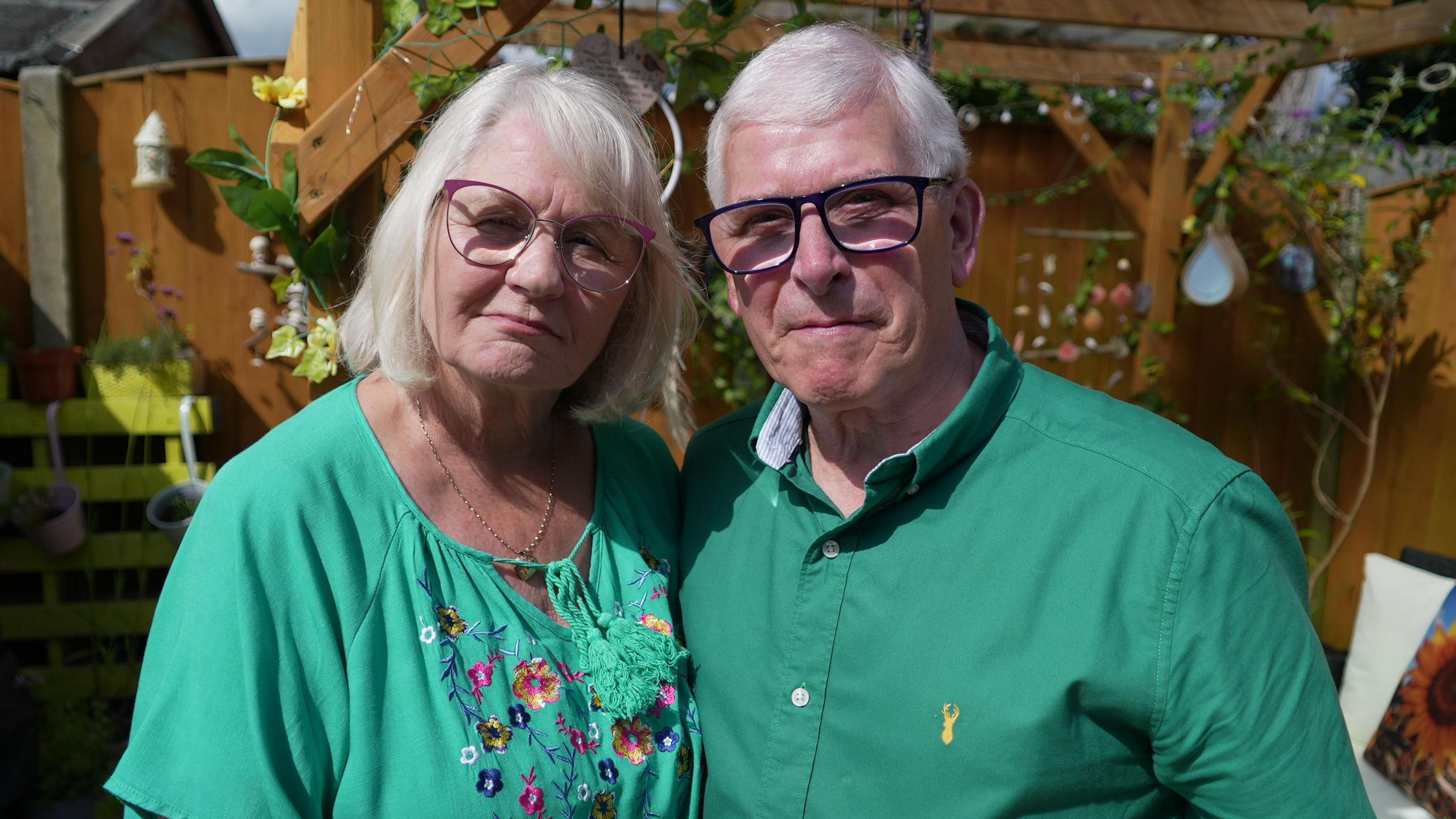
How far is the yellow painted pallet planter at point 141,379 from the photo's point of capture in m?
3.44

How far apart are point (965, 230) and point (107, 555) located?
3427 mm

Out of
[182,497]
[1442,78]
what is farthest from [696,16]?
[1442,78]

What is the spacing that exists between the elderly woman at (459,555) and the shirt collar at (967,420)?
0.30m

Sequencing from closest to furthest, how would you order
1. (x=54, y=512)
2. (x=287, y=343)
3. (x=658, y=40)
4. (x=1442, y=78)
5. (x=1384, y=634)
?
1. (x=287, y=343)
2. (x=658, y=40)
3. (x=1384, y=634)
4. (x=54, y=512)
5. (x=1442, y=78)

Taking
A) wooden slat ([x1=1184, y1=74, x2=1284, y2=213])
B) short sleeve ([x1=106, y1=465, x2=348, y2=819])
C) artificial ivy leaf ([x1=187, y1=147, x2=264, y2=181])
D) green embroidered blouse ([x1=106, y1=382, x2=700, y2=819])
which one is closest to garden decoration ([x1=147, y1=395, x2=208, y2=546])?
artificial ivy leaf ([x1=187, y1=147, x2=264, y2=181])

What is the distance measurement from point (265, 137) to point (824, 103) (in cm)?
291

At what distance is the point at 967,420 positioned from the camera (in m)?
1.34

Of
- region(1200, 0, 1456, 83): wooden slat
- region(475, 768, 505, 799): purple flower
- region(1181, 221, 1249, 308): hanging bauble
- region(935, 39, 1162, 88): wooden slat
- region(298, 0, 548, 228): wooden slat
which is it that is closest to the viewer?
region(475, 768, 505, 799): purple flower

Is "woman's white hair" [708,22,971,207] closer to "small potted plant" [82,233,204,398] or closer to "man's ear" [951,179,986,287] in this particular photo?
"man's ear" [951,179,986,287]

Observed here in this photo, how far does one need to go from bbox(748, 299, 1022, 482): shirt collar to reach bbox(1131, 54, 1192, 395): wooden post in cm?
332

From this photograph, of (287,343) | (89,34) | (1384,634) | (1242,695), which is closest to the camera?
(1242,695)

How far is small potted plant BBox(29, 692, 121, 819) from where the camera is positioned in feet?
10.2

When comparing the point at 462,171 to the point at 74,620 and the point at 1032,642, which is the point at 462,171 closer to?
the point at 1032,642

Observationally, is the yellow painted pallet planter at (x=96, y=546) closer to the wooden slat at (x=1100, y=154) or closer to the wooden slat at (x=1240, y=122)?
the wooden slat at (x=1100, y=154)
